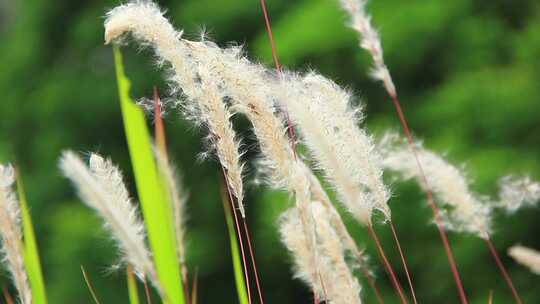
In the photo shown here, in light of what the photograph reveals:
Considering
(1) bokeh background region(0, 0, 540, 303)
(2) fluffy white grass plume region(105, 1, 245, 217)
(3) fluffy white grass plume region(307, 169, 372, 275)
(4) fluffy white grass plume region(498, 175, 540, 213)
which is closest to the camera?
(2) fluffy white grass plume region(105, 1, 245, 217)

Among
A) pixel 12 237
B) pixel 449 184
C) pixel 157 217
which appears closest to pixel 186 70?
pixel 157 217

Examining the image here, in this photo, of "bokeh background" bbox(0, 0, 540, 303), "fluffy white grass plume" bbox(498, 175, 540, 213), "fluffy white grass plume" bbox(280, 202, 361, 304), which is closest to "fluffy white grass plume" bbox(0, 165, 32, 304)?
"fluffy white grass plume" bbox(280, 202, 361, 304)

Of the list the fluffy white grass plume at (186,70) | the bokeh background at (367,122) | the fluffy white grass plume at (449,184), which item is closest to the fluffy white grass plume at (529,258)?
the fluffy white grass plume at (449,184)

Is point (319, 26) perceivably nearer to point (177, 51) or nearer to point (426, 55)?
point (426, 55)

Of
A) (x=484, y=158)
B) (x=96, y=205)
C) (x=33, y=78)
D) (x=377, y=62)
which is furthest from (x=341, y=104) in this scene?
(x=33, y=78)

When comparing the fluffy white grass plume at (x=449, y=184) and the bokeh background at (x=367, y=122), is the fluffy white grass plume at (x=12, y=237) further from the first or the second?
the bokeh background at (x=367, y=122)

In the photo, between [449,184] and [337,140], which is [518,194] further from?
[337,140]

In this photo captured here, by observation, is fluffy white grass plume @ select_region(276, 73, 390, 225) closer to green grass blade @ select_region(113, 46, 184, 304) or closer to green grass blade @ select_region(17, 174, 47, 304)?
green grass blade @ select_region(113, 46, 184, 304)
